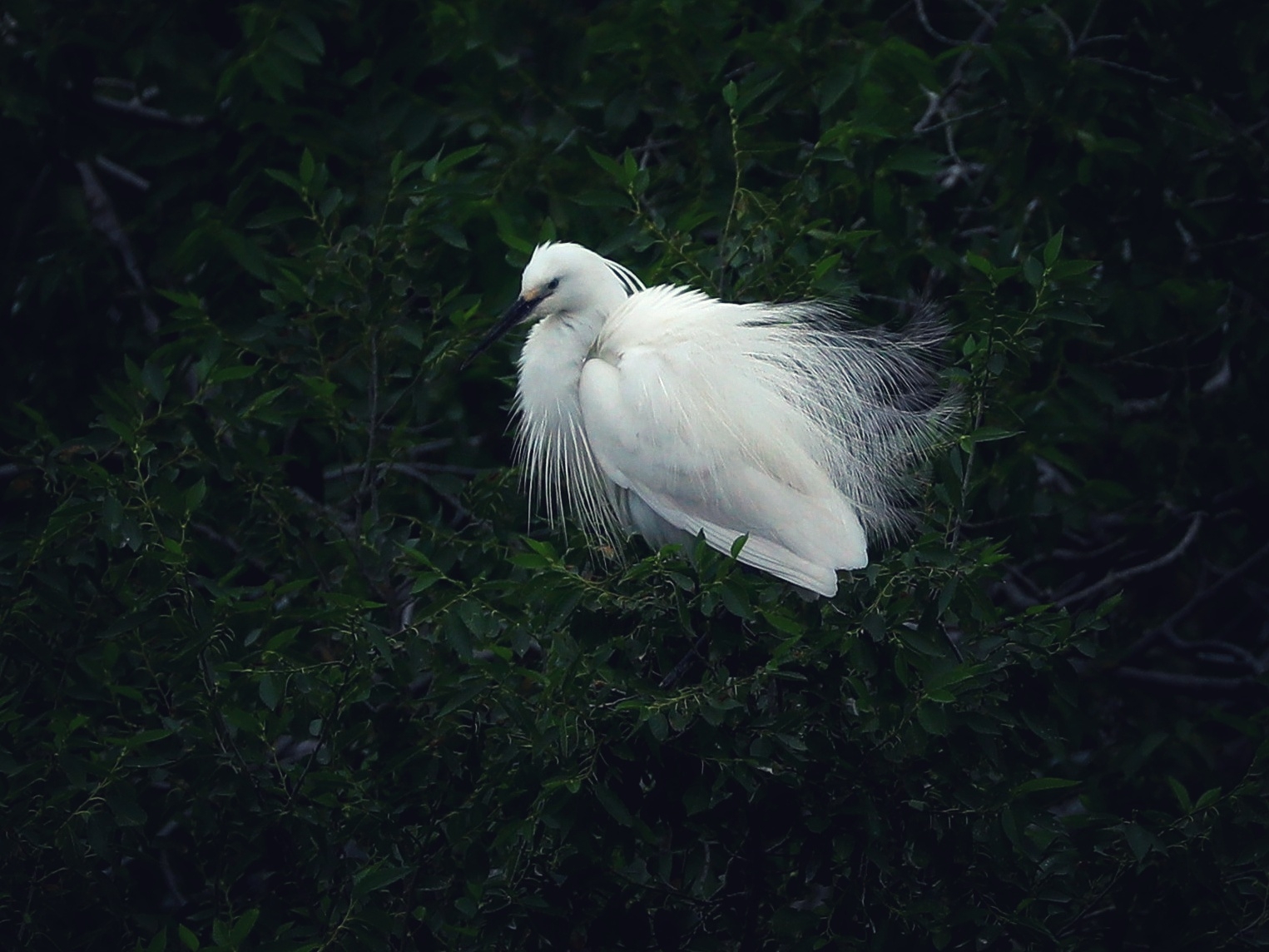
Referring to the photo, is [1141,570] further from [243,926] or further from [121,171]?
[121,171]

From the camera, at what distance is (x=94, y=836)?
2.21m

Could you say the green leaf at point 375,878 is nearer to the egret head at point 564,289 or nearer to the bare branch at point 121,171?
the egret head at point 564,289

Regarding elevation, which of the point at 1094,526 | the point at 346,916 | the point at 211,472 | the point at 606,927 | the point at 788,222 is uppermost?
the point at 788,222

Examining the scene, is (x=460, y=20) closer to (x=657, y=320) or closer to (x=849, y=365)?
(x=657, y=320)

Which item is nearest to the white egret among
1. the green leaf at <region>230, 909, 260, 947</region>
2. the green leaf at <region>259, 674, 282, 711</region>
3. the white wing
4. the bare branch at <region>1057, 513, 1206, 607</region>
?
the white wing

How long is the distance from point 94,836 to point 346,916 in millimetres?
402

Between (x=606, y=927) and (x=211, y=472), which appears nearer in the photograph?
(x=606, y=927)

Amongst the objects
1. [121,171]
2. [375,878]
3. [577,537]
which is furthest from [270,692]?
[121,171]

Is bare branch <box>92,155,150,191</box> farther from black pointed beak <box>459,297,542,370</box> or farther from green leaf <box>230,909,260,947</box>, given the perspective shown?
green leaf <box>230,909,260,947</box>

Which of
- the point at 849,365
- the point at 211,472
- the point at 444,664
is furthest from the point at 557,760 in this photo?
the point at 849,365

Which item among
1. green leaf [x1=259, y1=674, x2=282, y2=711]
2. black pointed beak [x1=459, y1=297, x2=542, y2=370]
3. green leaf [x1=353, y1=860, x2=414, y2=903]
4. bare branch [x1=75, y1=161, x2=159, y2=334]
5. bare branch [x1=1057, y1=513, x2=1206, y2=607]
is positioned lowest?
bare branch [x1=1057, y1=513, x2=1206, y2=607]

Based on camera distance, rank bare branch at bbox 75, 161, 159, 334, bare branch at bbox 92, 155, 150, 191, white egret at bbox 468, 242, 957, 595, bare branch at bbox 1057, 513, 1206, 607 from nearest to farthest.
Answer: white egret at bbox 468, 242, 957, 595, bare branch at bbox 1057, 513, 1206, 607, bare branch at bbox 75, 161, 159, 334, bare branch at bbox 92, 155, 150, 191

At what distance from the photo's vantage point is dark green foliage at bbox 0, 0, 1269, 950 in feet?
7.32

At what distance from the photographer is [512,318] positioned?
9.59ft
